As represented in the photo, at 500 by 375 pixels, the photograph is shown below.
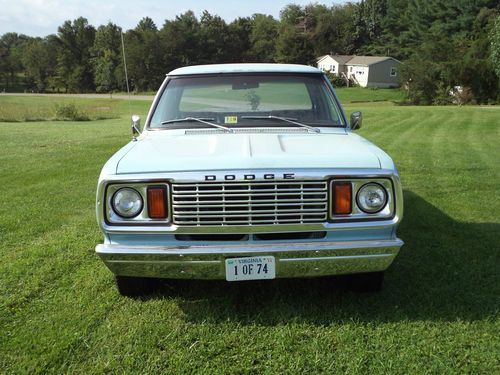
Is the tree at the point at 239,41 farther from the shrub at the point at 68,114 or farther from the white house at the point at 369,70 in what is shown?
the shrub at the point at 68,114

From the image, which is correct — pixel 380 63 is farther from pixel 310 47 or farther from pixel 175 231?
pixel 175 231

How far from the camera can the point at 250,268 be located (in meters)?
2.77

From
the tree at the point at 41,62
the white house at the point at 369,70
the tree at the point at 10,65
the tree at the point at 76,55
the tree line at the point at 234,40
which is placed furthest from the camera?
the tree at the point at 10,65

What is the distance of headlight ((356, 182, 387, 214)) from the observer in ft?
9.37

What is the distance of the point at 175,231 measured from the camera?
2764mm

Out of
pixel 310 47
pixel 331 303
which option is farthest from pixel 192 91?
pixel 310 47

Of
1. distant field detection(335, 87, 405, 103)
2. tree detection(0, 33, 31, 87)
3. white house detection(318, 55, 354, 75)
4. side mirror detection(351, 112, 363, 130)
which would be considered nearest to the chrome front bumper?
side mirror detection(351, 112, 363, 130)

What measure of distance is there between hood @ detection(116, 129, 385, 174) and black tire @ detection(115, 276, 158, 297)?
2.95ft

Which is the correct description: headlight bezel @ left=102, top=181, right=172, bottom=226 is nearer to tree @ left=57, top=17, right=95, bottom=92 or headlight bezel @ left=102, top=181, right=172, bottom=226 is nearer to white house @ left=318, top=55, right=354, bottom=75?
white house @ left=318, top=55, right=354, bottom=75

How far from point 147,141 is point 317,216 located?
152cm

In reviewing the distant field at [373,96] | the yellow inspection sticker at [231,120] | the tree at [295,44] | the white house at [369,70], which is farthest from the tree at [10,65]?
the yellow inspection sticker at [231,120]

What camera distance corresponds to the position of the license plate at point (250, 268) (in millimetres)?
2752

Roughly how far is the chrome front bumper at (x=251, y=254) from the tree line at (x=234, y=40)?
45577 mm

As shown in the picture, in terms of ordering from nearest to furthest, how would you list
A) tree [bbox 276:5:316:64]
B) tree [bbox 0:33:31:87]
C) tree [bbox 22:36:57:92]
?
1. tree [bbox 276:5:316:64]
2. tree [bbox 22:36:57:92]
3. tree [bbox 0:33:31:87]
